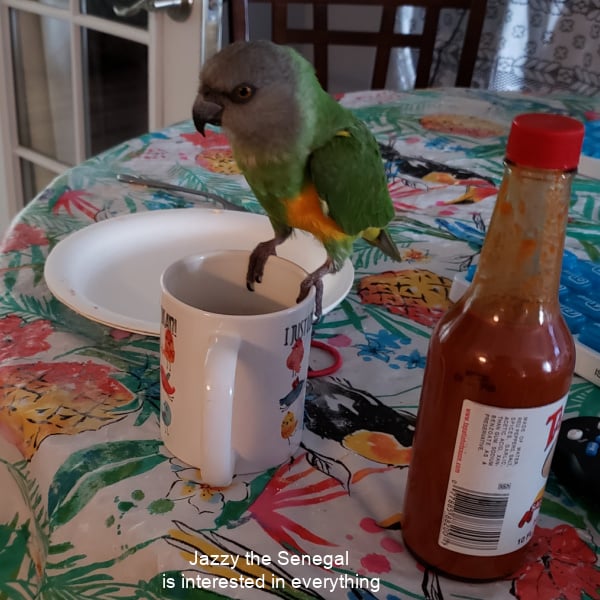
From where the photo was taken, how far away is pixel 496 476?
325 millimetres

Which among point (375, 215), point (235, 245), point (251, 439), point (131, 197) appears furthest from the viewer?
point (131, 197)

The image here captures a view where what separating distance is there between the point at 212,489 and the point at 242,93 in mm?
278

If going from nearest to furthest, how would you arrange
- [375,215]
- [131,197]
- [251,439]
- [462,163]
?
[251,439]
[375,215]
[131,197]
[462,163]

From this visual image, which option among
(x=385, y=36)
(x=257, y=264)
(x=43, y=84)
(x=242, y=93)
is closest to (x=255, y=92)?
(x=242, y=93)

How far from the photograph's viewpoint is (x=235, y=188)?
33.1 inches

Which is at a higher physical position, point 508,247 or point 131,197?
point 508,247

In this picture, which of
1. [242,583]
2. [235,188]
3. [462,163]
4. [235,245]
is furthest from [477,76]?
[242,583]

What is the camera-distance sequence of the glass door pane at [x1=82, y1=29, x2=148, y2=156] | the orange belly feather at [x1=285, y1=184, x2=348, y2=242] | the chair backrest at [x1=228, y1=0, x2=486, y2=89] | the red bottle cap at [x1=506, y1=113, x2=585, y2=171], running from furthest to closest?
1. the glass door pane at [x1=82, y1=29, x2=148, y2=156]
2. the chair backrest at [x1=228, y1=0, x2=486, y2=89]
3. the orange belly feather at [x1=285, y1=184, x2=348, y2=242]
4. the red bottle cap at [x1=506, y1=113, x2=585, y2=171]

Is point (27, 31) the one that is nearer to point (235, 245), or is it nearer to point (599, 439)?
point (235, 245)

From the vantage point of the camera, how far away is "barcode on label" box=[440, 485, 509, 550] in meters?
0.33

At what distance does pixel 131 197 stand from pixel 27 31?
1281mm

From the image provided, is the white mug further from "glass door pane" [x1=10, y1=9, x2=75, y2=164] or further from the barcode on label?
"glass door pane" [x1=10, y1=9, x2=75, y2=164]

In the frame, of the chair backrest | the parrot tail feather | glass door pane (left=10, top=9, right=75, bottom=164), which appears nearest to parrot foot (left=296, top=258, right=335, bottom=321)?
the parrot tail feather

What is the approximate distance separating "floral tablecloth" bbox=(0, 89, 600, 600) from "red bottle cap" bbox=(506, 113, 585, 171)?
0.70 ft
